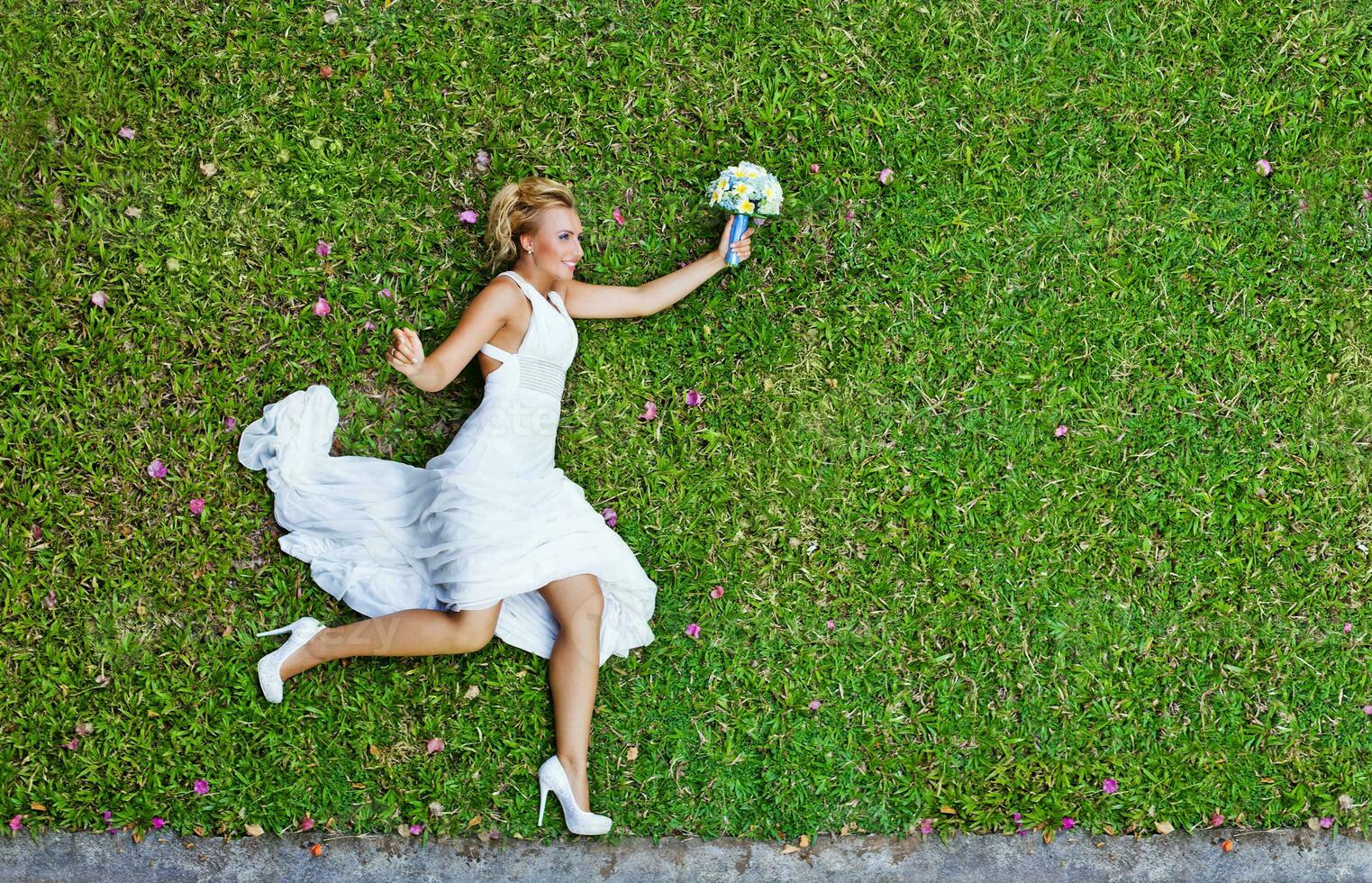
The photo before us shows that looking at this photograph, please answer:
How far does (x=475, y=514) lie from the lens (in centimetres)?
368

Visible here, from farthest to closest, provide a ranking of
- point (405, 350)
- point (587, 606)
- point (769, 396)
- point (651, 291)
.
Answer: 1. point (769, 396)
2. point (651, 291)
3. point (587, 606)
4. point (405, 350)

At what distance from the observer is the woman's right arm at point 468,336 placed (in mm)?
3520

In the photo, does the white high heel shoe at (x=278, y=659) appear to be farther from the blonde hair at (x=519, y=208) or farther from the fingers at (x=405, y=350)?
the blonde hair at (x=519, y=208)

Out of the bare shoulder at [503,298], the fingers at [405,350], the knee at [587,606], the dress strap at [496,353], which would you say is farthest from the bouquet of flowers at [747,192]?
the knee at [587,606]

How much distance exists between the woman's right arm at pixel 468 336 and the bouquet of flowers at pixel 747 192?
93 centimetres

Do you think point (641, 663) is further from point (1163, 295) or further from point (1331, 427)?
point (1331, 427)

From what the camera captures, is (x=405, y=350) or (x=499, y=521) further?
(x=499, y=521)

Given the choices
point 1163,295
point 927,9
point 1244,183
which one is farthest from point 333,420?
point 1244,183

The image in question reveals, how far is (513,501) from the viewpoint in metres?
3.75

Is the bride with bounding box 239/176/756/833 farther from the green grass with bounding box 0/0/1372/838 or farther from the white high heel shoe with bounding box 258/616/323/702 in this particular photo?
the green grass with bounding box 0/0/1372/838

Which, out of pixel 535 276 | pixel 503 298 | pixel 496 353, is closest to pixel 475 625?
pixel 496 353

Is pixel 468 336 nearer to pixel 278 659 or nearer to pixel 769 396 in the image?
pixel 769 396

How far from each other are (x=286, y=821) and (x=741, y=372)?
262 cm

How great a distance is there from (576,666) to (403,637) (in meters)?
0.68
